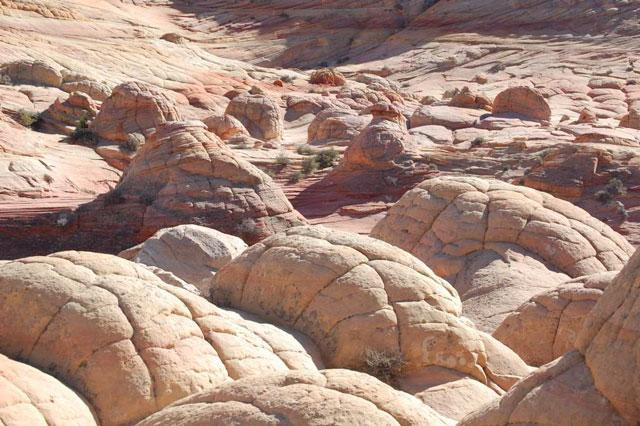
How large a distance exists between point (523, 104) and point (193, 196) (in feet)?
62.0

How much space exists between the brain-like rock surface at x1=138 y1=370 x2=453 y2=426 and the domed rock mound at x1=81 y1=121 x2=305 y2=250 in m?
10.9

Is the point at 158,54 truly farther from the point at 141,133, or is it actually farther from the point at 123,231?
the point at 123,231

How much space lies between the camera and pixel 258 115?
32469 millimetres

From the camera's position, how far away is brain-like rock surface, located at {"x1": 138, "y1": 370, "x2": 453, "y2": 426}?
5598 mm

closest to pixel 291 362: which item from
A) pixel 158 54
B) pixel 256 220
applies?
pixel 256 220

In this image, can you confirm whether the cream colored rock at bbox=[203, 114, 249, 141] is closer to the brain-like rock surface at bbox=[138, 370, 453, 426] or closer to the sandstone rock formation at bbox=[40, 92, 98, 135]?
the sandstone rock formation at bbox=[40, 92, 98, 135]

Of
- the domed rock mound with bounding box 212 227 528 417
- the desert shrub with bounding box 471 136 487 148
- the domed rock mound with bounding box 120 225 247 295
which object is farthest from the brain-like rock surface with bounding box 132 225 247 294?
the desert shrub with bounding box 471 136 487 148

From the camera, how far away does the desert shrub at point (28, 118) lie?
28375 millimetres

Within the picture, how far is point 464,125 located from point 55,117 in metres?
12.7

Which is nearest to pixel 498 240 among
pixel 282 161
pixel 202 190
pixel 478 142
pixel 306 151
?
pixel 202 190

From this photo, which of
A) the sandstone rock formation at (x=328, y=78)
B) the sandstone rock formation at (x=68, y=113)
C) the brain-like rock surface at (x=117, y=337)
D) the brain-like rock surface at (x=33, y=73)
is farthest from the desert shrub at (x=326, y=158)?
the brain-like rock surface at (x=117, y=337)

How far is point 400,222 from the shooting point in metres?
15.5

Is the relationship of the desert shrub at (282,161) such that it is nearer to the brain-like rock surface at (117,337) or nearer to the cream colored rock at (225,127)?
the cream colored rock at (225,127)

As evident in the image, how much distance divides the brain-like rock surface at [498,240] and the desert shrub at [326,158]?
10680mm
